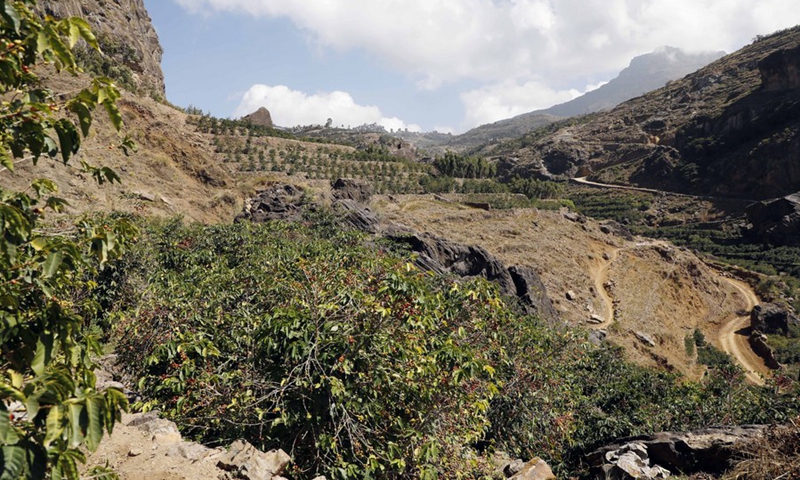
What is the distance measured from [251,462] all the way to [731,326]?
167ft

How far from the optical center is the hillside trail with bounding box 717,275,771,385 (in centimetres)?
3584

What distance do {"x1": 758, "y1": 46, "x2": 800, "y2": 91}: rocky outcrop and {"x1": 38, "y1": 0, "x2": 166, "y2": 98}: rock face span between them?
359ft

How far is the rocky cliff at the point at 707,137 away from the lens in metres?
75.2

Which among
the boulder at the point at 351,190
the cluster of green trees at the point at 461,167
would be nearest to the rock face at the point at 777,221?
the cluster of green trees at the point at 461,167

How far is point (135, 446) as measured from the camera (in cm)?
617

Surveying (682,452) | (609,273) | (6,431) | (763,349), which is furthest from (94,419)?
(763,349)

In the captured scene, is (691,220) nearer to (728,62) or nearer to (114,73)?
(728,62)

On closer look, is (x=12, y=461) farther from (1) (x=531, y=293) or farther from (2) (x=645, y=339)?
(2) (x=645, y=339)

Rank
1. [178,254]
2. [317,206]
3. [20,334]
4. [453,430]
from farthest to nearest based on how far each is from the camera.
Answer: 1. [317,206]
2. [178,254]
3. [453,430]
4. [20,334]

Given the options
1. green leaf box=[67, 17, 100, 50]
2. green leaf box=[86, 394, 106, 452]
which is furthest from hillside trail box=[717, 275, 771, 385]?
green leaf box=[67, 17, 100, 50]

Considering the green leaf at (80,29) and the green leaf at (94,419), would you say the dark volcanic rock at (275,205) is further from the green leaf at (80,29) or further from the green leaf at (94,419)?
the green leaf at (94,419)

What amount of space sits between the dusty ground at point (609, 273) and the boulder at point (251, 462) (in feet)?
102

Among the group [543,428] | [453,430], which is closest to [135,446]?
[453,430]

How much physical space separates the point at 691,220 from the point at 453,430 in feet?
267
